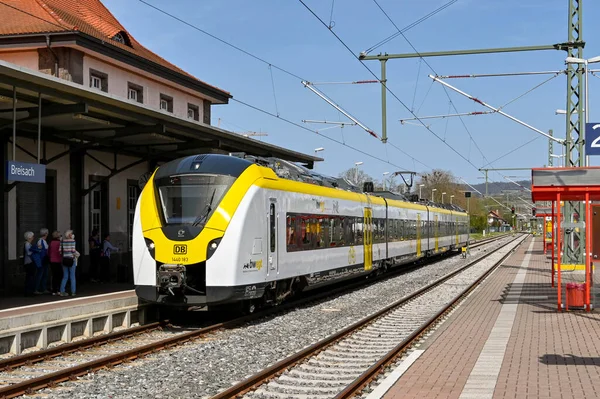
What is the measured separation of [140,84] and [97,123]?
12.0m

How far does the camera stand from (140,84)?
28.0 metres

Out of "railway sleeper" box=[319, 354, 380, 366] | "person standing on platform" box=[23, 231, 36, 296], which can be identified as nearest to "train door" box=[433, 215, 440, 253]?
→ "person standing on platform" box=[23, 231, 36, 296]

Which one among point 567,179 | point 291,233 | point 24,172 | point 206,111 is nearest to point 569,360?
point 567,179

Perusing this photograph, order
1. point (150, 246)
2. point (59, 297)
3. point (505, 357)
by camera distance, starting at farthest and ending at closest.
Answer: point (59, 297)
point (150, 246)
point (505, 357)

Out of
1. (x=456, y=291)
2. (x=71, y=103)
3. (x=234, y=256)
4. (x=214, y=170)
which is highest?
(x=71, y=103)

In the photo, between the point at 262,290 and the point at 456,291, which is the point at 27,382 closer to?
the point at 262,290

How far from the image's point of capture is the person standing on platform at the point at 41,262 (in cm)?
1567

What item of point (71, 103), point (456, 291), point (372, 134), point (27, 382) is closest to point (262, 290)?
point (71, 103)

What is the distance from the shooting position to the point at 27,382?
8430mm

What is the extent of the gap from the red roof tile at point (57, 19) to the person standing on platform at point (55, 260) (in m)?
9.14

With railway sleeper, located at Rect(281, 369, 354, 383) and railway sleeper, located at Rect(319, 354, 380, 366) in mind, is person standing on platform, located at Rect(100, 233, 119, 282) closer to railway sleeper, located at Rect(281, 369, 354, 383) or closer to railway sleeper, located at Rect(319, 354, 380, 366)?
railway sleeper, located at Rect(319, 354, 380, 366)

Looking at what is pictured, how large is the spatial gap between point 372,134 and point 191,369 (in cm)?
1566

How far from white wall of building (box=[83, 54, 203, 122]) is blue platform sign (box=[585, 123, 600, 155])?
1391 centimetres

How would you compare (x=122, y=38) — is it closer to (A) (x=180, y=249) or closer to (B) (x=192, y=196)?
(B) (x=192, y=196)
